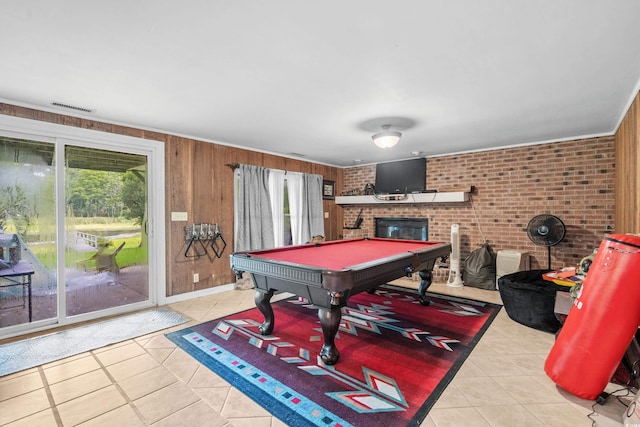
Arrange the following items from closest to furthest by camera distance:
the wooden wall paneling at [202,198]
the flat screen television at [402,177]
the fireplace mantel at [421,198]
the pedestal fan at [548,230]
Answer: the pedestal fan at [548,230], the wooden wall paneling at [202,198], the fireplace mantel at [421,198], the flat screen television at [402,177]

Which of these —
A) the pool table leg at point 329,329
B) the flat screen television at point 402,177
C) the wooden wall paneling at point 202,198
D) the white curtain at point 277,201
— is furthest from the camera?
the flat screen television at point 402,177

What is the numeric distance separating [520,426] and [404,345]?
1.02 meters

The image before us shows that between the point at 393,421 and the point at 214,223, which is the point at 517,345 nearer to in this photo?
the point at 393,421

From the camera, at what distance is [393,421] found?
163 cm

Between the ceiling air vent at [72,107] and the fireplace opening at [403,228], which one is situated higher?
the ceiling air vent at [72,107]

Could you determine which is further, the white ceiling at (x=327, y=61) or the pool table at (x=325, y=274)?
the pool table at (x=325, y=274)

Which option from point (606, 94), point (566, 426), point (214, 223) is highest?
point (606, 94)

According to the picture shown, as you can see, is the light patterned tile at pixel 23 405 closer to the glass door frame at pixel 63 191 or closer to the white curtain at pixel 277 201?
the glass door frame at pixel 63 191

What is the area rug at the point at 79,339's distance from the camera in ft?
7.63

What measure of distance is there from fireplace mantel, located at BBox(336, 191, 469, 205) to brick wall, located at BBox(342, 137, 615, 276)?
239 mm

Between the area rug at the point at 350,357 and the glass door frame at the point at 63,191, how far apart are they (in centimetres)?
113

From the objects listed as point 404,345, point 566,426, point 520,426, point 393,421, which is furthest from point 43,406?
point 566,426

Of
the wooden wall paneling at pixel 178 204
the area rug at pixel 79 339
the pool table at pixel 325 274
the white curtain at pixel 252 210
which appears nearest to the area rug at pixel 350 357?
the pool table at pixel 325 274

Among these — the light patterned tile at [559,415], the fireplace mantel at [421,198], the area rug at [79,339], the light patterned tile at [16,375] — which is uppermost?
the fireplace mantel at [421,198]
